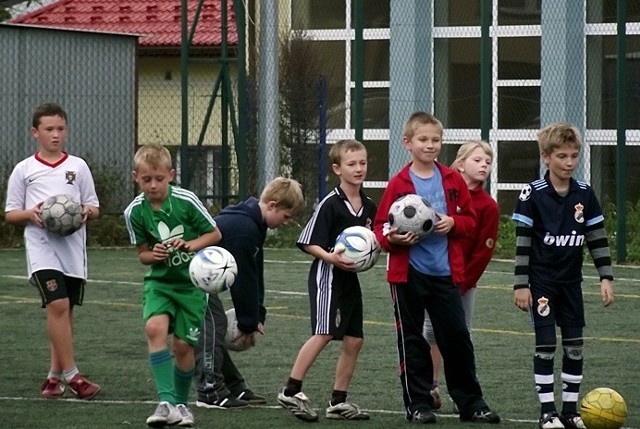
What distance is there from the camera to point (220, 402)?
27.3 feet

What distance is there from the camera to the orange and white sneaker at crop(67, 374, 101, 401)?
8.60 metres

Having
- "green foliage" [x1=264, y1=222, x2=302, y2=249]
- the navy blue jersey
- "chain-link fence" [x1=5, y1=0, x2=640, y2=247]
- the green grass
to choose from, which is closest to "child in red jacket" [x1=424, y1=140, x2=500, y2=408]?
the green grass

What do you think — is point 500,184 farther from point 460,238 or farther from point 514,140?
point 460,238

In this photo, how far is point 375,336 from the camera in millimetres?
11602

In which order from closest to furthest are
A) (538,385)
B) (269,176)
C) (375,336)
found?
(538,385) < (375,336) < (269,176)

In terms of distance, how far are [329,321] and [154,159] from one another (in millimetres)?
1221

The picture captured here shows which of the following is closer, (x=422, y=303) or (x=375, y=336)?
(x=422, y=303)

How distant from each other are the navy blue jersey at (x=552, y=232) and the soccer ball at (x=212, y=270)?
1405 mm

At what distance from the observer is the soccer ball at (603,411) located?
7.33 metres

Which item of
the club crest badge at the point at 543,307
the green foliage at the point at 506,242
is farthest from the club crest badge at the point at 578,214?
the green foliage at the point at 506,242

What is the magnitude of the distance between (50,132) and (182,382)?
1.91 meters

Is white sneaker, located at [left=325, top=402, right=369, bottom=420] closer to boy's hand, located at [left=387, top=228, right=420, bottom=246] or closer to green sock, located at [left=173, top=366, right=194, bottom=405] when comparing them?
green sock, located at [left=173, top=366, right=194, bottom=405]

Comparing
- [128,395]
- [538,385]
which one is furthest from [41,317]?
[538,385]

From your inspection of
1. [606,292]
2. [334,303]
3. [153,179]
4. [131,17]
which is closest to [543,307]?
[606,292]
